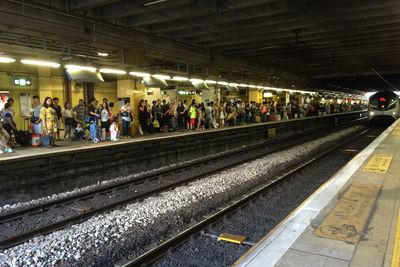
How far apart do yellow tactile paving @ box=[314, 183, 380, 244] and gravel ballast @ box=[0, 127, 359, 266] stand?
286 centimetres

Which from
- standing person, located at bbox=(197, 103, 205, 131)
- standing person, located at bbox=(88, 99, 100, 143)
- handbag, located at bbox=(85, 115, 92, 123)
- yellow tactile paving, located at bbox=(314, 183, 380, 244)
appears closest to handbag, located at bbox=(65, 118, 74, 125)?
handbag, located at bbox=(85, 115, 92, 123)

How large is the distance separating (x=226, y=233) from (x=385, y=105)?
1011 inches

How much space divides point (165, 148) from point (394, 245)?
35.3 ft

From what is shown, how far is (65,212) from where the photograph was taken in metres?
7.90

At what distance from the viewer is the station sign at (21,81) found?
19828 millimetres

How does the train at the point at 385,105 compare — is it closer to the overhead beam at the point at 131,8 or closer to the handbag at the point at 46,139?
the overhead beam at the point at 131,8

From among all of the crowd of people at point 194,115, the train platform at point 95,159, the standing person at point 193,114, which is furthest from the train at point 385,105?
the standing person at point 193,114

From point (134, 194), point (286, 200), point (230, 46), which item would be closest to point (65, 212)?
point (134, 194)

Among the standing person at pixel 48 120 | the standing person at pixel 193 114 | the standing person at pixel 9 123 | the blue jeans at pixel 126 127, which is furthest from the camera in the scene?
the standing person at pixel 193 114

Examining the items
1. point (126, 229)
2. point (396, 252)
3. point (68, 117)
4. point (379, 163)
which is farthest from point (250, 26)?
point (396, 252)

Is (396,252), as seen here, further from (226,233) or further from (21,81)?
(21,81)

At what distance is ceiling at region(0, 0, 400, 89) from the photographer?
1165cm

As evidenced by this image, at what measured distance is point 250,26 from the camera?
14508mm

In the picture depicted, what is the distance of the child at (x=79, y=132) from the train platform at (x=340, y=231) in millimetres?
10561
